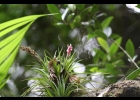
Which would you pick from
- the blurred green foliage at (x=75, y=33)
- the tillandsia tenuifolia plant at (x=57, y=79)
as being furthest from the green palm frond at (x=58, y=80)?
the blurred green foliage at (x=75, y=33)

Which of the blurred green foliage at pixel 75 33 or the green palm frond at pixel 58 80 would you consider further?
the blurred green foliage at pixel 75 33

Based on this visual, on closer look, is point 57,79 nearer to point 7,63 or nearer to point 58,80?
point 58,80

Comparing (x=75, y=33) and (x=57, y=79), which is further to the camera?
(x=75, y=33)

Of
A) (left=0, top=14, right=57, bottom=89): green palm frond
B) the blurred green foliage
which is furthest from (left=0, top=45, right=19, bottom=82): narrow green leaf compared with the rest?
the blurred green foliage

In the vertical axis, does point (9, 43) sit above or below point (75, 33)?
above

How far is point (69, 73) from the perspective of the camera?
2.39 ft

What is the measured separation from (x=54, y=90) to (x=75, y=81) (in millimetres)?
49

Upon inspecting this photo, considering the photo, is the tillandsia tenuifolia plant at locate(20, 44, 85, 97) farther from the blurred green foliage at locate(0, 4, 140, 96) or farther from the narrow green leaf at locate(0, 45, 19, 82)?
the blurred green foliage at locate(0, 4, 140, 96)

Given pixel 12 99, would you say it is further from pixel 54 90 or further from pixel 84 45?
pixel 84 45

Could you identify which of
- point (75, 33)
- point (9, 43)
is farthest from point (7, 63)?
point (75, 33)

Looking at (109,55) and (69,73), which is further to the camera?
(109,55)

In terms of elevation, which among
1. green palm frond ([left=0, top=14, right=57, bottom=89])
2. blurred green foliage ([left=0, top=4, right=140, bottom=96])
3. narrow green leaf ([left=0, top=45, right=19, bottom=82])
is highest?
green palm frond ([left=0, top=14, right=57, bottom=89])

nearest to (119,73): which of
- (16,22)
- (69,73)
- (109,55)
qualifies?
(109,55)

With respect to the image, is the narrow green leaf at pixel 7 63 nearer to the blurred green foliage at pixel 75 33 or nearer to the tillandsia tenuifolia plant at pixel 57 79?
the tillandsia tenuifolia plant at pixel 57 79
